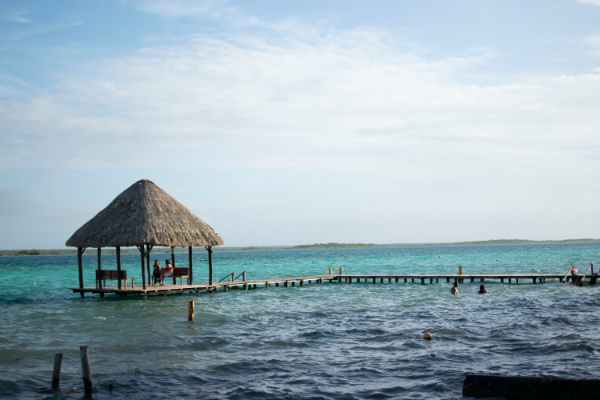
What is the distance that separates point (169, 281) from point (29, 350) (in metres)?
32.6

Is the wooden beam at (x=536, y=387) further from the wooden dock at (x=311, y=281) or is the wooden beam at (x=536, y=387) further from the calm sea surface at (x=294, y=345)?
the wooden dock at (x=311, y=281)

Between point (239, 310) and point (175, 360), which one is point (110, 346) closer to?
point (175, 360)

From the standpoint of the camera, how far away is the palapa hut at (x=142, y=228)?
3412 centimetres

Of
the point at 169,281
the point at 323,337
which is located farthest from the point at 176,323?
the point at 169,281

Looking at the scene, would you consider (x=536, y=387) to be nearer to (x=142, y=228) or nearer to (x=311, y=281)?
(x=142, y=228)

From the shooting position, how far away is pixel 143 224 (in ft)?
113

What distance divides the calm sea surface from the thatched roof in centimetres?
304

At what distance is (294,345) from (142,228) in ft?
51.6

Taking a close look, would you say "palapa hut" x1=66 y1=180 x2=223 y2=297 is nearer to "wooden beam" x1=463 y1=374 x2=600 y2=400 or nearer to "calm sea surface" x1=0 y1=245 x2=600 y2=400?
"calm sea surface" x1=0 y1=245 x2=600 y2=400

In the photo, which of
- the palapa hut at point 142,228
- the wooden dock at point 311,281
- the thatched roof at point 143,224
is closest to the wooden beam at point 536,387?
the palapa hut at point 142,228

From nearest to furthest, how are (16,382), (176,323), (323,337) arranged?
(16,382) < (323,337) < (176,323)

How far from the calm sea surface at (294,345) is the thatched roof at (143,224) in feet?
9.99

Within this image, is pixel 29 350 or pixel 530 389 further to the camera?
pixel 29 350

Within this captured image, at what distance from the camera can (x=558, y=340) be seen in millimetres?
20766
